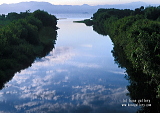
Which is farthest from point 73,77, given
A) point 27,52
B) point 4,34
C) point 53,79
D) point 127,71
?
point 4,34

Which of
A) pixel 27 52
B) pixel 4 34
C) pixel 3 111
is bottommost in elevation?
pixel 3 111

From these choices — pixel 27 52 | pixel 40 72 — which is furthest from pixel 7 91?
pixel 27 52

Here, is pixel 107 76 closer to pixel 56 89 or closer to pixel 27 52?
pixel 56 89

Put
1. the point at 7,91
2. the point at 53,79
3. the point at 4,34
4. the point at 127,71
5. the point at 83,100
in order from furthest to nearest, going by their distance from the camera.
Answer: the point at 4,34, the point at 127,71, the point at 53,79, the point at 7,91, the point at 83,100

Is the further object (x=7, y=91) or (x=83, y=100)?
(x=7, y=91)

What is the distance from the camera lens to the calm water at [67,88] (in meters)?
20.7

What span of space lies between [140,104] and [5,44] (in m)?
22.8

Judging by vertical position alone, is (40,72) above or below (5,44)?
below

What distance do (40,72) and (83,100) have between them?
13078 mm

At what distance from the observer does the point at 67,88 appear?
2602 centimetres

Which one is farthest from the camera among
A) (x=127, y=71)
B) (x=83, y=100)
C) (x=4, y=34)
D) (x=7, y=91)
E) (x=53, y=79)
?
(x=4, y=34)

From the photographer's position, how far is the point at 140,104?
68.0ft

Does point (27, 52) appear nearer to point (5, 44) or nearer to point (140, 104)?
point (5, 44)

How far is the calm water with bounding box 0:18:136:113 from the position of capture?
20.7 metres
